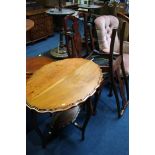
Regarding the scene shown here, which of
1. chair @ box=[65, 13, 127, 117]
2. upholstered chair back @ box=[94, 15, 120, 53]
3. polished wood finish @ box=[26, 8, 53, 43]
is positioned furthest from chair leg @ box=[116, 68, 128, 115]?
polished wood finish @ box=[26, 8, 53, 43]

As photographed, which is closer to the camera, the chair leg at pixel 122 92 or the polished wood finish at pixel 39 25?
the chair leg at pixel 122 92

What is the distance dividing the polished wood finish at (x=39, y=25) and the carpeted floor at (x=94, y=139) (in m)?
2.40

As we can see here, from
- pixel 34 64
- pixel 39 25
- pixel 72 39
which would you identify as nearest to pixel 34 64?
pixel 34 64

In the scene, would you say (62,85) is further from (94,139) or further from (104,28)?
(104,28)

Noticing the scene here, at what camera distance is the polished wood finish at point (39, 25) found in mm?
4223

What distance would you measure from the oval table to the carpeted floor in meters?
0.64

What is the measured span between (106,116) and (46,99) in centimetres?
105

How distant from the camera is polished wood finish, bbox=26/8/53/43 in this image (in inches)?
166

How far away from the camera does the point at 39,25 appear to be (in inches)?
173

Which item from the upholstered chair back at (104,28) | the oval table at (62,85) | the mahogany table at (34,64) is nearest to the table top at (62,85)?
the oval table at (62,85)

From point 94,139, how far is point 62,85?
715 millimetres

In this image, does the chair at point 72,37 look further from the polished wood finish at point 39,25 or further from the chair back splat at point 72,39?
the polished wood finish at point 39,25
